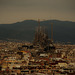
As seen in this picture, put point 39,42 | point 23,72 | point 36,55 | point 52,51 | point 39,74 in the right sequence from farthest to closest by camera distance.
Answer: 1. point 39,42
2. point 52,51
3. point 36,55
4. point 23,72
5. point 39,74

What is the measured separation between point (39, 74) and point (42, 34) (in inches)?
3637

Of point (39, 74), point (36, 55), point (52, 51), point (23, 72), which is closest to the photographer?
point (39, 74)

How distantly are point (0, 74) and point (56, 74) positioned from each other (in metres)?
8.88

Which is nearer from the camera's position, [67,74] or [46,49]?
[67,74]

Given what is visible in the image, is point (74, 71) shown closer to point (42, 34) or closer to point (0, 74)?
point (0, 74)

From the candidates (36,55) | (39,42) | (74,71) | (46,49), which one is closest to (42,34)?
(39,42)

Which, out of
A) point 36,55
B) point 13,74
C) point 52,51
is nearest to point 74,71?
point 13,74

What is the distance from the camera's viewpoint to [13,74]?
6931cm

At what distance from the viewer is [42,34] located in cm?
16025

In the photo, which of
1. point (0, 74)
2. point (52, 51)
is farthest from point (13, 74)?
point (52, 51)

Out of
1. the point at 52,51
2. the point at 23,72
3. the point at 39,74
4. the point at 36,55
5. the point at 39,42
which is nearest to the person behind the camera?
A: the point at 39,74

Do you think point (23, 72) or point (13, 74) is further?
point (23, 72)

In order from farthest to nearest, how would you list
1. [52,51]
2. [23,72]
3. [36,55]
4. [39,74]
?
[52,51]
[36,55]
[23,72]
[39,74]

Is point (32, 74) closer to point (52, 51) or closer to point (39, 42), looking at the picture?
point (52, 51)
